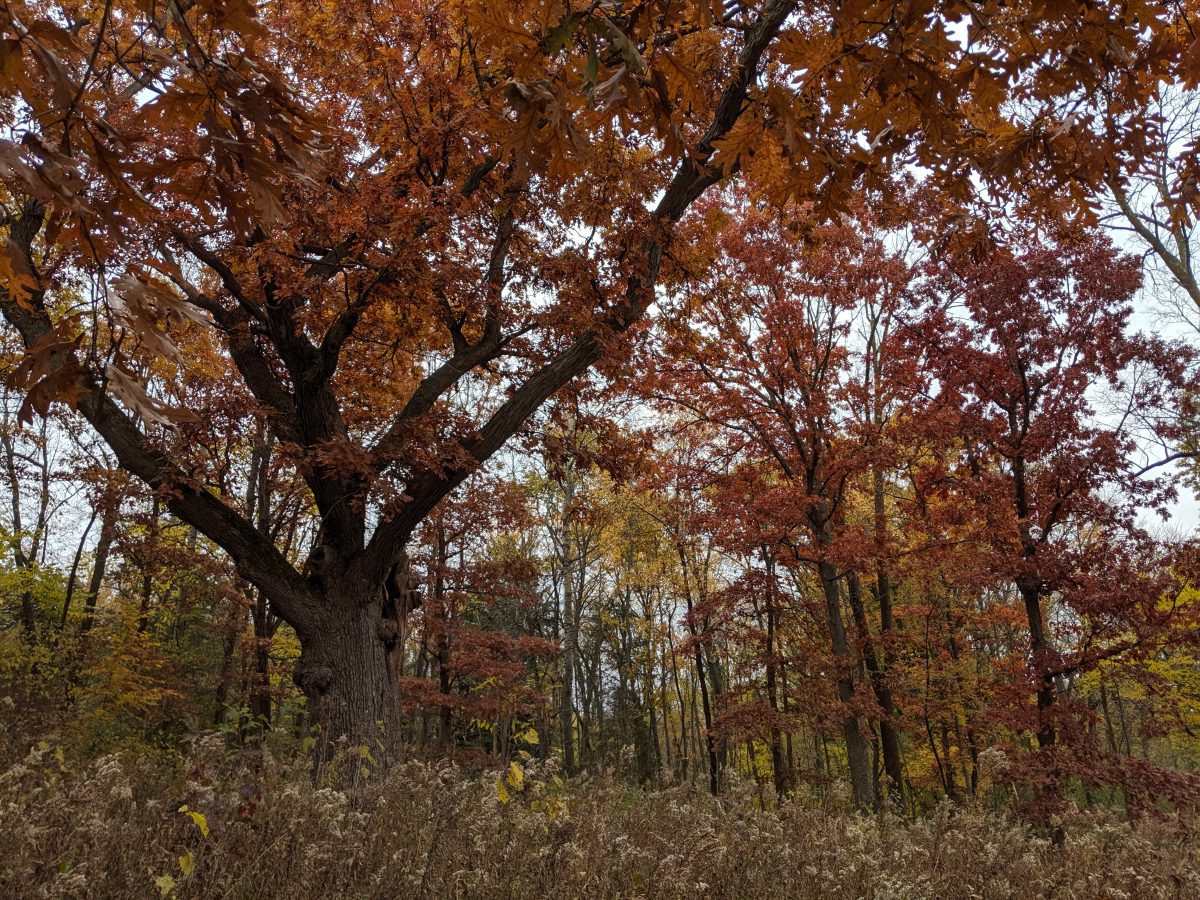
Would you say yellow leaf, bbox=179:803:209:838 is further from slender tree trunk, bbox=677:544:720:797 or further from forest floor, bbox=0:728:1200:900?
slender tree trunk, bbox=677:544:720:797

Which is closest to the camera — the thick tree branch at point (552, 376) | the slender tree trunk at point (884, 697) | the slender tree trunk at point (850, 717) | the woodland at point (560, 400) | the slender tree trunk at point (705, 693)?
the woodland at point (560, 400)

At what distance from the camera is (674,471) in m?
11.7

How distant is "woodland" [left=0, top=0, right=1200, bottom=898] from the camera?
72.5 inches

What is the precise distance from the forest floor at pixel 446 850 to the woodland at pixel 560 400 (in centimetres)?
3

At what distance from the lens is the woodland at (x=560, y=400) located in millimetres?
1841

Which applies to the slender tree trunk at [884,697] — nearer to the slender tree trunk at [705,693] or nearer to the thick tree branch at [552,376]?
the slender tree trunk at [705,693]

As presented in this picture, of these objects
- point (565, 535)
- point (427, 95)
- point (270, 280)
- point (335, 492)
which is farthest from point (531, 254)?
point (565, 535)

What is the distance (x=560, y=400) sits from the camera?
841cm

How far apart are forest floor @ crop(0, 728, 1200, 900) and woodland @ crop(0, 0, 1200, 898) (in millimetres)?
34

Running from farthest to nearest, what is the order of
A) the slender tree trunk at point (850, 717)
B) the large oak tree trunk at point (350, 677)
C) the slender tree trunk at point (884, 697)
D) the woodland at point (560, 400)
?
the slender tree trunk at point (884, 697)
the slender tree trunk at point (850, 717)
the large oak tree trunk at point (350, 677)
the woodland at point (560, 400)

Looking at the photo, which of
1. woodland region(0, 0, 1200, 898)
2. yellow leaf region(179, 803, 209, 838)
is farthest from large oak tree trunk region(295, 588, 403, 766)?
yellow leaf region(179, 803, 209, 838)

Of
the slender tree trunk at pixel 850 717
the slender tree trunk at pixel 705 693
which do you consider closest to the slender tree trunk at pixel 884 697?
the slender tree trunk at pixel 850 717

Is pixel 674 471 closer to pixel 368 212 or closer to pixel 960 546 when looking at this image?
pixel 960 546

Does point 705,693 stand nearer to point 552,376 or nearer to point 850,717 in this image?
point 850,717
